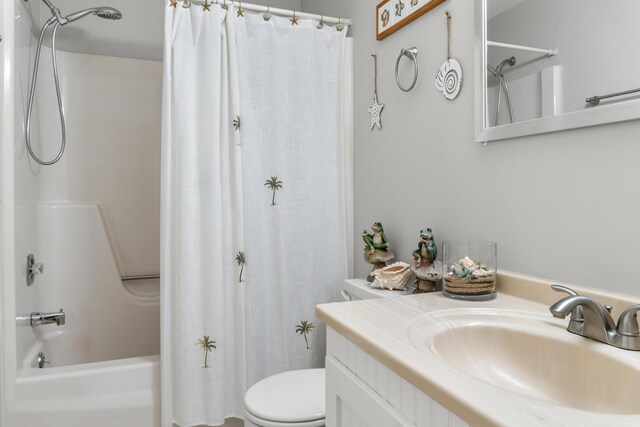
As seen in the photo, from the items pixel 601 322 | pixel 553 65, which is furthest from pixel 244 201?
pixel 601 322

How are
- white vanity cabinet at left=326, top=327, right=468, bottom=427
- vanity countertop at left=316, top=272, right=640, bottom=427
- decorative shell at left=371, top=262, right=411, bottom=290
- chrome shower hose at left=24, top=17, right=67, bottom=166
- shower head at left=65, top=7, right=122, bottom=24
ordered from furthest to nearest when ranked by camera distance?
shower head at left=65, top=7, right=122, bottom=24, chrome shower hose at left=24, top=17, right=67, bottom=166, decorative shell at left=371, top=262, right=411, bottom=290, white vanity cabinet at left=326, top=327, right=468, bottom=427, vanity countertop at left=316, top=272, right=640, bottom=427

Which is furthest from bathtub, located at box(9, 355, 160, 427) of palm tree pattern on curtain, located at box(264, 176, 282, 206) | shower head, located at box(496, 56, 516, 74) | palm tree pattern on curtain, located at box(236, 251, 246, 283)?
shower head, located at box(496, 56, 516, 74)

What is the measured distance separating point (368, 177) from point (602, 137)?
1.05 meters

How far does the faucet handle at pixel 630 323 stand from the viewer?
75 cm

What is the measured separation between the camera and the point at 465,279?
1118 mm

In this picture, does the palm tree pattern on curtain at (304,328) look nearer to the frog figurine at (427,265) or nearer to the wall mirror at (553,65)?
the frog figurine at (427,265)

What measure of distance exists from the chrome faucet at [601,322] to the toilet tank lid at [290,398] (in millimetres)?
828

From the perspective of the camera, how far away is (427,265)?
4.46ft

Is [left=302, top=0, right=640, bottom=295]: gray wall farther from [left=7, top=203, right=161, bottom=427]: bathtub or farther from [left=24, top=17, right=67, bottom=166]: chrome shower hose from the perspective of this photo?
[left=24, top=17, right=67, bottom=166]: chrome shower hose

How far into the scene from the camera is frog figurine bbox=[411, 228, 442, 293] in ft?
4.38

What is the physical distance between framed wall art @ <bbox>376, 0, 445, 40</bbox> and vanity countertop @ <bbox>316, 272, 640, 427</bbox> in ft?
3.15

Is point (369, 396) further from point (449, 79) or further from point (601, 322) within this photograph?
point (449, 79)

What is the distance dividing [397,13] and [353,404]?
1406 mm

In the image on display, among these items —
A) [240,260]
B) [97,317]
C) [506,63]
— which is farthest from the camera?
[97,317]
